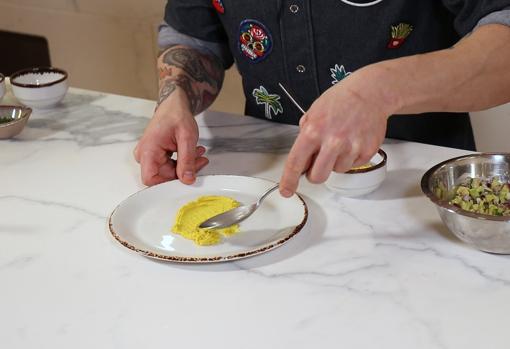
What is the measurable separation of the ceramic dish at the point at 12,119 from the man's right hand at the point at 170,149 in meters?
0.37

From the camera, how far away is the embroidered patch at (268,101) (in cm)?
181

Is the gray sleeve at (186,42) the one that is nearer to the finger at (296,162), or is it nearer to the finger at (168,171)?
the finger at (168,171)

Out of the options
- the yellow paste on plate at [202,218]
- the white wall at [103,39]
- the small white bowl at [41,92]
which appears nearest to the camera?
the yellow paste on plate at [202,218]

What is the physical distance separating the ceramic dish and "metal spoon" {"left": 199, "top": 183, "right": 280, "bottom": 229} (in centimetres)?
68

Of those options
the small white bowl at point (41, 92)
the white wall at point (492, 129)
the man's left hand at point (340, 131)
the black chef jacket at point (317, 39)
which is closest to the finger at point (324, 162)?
the man's left hand at point (340, 131)

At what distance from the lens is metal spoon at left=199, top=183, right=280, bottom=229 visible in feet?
4.00

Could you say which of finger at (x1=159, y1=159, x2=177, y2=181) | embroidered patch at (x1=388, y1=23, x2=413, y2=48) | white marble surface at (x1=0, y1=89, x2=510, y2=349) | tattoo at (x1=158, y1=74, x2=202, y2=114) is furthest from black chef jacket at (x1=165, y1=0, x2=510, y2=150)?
finger at (x1=159, y1=159, x2=177, y2=181)

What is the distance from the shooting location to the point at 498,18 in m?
1.30

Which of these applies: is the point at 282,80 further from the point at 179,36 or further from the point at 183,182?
the point at 183,182

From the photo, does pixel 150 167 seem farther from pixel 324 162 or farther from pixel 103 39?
pixel 103 39

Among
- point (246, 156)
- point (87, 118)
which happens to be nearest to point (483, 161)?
point (246, 156)

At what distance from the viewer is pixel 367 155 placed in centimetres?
116

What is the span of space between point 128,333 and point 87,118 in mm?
928

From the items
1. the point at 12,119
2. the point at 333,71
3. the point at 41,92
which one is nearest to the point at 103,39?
the point at 41,92
